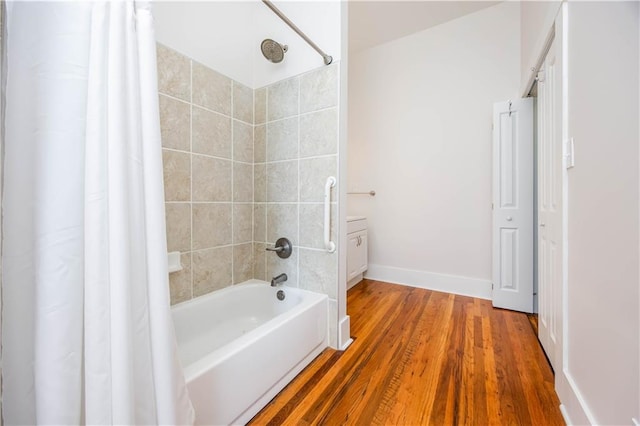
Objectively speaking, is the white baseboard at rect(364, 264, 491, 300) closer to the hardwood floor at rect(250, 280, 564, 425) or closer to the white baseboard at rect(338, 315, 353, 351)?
the hardwood floor at rect(250, 280, 564, 425)

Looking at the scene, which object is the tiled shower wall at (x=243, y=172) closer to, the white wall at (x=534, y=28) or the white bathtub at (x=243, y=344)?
the white bathtub at (x=243, y=344)

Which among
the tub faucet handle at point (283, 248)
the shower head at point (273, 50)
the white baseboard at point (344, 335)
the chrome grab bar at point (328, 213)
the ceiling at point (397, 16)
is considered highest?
the ceiling at point (397, 16)

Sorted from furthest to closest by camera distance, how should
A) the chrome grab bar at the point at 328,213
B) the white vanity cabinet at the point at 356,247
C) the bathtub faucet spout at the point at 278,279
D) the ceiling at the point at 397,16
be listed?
the white vanity cabinet at the point at 356,247
the ceiling at the point at 397,16
the bathtub faucet spout at the point at 278,279
the chrome grab bar at the point at 328,213

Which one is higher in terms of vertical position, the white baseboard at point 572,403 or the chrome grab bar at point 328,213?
the chrome grab bar at point 328,213

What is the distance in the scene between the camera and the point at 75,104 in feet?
2.00

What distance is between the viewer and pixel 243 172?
6.14 ft

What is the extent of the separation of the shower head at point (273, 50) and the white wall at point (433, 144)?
1571 millimetres

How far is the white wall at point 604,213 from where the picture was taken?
69cm

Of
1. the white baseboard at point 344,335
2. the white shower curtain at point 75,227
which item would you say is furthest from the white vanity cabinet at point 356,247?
the white shower curtain at point 75,227

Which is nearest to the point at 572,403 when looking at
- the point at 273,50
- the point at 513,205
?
the point at 513,205

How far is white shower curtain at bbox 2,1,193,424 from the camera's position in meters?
0.56

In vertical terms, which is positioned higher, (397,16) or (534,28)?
(397,16)

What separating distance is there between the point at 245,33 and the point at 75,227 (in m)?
1.92

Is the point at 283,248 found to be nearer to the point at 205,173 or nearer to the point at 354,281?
the point at 205,173
